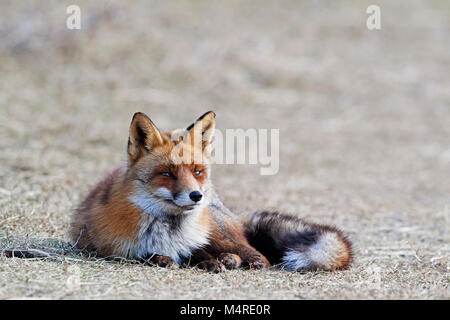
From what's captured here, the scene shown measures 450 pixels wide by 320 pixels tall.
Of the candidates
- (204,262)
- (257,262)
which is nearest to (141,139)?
(204,262)

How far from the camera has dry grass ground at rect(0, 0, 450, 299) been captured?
5086 mm

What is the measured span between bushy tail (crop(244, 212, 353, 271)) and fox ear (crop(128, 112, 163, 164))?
1515mm

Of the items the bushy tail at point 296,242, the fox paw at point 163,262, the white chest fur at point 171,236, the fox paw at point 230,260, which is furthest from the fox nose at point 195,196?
the bushy tail at point 296,242

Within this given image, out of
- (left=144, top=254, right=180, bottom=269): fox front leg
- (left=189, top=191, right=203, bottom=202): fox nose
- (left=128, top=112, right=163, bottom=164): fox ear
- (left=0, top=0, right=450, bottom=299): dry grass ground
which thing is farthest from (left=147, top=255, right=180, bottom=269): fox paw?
(left=128, top=112, right=163, bottom=164): fox ear

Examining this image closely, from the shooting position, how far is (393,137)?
604 inches

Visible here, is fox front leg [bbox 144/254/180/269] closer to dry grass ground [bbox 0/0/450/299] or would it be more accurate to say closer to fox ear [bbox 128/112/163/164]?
dry grass ground [bbox 0/0/450/299]

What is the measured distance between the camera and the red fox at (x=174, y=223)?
522 centimetres

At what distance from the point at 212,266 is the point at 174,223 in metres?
0.53

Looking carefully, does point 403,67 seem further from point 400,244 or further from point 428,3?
point 400,244

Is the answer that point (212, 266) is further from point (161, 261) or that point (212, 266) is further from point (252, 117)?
point (252, 117)

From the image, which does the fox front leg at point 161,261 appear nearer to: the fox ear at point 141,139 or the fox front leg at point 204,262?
the fox front leg at point 204,262

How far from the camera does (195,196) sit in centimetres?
500

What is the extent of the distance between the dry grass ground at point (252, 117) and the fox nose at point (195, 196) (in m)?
0.67
